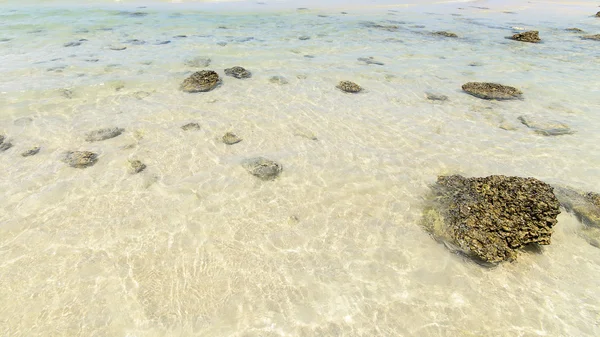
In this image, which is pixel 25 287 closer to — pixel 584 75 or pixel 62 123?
pixel 62 123

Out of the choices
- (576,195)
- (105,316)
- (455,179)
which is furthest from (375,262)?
(576,195)

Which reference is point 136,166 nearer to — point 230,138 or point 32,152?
point 230,138

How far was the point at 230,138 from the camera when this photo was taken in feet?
29.2

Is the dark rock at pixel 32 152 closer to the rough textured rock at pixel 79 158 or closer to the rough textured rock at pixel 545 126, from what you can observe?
the rough textured rock at pixel 79 158

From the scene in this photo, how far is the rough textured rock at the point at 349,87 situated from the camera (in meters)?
12.2

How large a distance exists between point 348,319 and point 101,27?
82.1ft

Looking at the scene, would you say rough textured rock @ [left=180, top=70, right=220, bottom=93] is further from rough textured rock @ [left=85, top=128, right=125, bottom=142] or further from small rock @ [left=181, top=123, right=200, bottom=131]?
rough textured rock @ [left=85, top=128, right=125, bottom=142]

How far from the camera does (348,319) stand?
15.0 feet

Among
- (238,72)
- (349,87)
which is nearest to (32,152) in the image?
(238,72)

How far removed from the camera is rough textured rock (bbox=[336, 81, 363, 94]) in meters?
12.2

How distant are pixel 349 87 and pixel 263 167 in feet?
20.8

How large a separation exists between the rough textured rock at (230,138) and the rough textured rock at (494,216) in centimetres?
536

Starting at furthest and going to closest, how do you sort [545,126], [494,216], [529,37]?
[529,37], [545,126], [494,216]

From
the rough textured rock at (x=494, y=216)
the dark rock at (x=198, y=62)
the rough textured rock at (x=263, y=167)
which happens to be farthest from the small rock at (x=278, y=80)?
the rough textured rock at (x=494, y=216)
